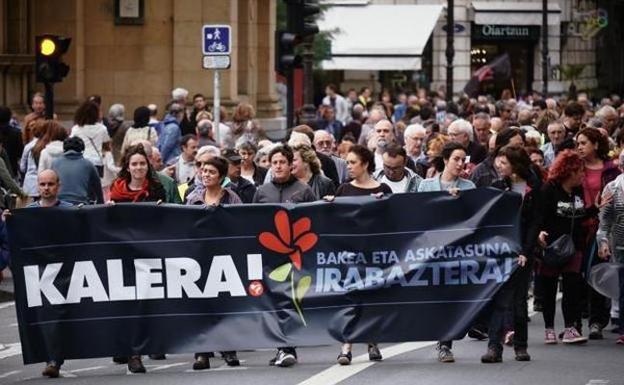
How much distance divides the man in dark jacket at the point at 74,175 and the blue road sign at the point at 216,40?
22.7ft

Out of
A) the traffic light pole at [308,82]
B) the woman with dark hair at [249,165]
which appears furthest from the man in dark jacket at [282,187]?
the traffic light pole at [308,82]

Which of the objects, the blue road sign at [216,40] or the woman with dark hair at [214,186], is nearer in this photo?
the woman with dark hair at [214,186]

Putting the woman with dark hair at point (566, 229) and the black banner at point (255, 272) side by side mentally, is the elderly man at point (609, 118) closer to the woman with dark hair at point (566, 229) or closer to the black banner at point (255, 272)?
the woman with dark hair at point (566, 229)

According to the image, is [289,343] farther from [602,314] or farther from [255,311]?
[602,314]

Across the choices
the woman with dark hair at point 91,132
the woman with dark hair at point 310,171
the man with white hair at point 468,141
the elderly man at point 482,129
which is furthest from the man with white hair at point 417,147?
the woman with dark hair at point 91,132

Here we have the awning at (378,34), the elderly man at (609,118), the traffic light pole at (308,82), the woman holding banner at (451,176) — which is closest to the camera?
the woman holding banner at (451,176)

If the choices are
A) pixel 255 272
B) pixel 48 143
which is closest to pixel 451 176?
pixel 255 272

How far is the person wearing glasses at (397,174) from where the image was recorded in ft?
50.4

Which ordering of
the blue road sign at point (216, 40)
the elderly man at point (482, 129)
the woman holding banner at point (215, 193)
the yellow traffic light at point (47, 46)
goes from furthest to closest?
the blue road sign at point (216, 40), the yellow traffic light at point (47, 46), the elderly man at point (482, 129), the woman holding banner at point (215, 193)

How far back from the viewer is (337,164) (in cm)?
1845

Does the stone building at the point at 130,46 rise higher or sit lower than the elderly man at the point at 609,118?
higher

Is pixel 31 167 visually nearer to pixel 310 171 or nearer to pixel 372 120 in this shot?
pixel 310 171

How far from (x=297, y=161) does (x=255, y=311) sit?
7.07 feet

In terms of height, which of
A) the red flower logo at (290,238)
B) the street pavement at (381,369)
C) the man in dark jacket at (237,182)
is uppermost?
the man in dark jacket at (237,182)
